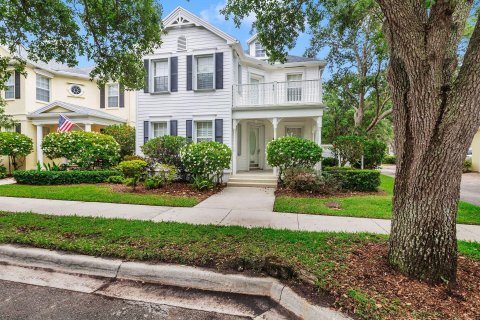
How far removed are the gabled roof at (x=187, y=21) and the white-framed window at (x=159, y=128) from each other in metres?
4.75

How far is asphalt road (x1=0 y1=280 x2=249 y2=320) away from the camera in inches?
100.0

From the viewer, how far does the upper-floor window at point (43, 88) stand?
15.7 metres

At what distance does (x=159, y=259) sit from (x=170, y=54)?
11334mm

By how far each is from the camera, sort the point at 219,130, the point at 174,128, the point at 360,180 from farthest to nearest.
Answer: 1. the point at 174,128
2. the point at 219,130
3. the point at 360,180

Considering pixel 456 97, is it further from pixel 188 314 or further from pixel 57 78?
pixel 57 78

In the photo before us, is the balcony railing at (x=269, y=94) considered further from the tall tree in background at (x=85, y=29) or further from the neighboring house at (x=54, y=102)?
the neighboring house at (x=54, y=102)

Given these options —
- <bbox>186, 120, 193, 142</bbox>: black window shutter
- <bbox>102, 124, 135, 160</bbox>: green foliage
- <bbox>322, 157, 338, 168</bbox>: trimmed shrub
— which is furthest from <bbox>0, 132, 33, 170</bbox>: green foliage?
<bbox>322, 157, 338, 168</bbox>: trimmed shrub

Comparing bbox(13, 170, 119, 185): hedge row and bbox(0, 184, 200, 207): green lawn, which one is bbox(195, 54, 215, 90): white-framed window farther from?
bbox(0, 184, 200, 207): green lawn

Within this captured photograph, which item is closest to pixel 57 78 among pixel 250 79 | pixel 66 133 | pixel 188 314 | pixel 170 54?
pixel 66 133

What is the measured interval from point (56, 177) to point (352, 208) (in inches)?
445

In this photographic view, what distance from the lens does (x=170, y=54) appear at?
1239 cm

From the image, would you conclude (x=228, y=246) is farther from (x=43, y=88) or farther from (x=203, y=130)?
(x=43, y=88)

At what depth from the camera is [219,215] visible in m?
6.07

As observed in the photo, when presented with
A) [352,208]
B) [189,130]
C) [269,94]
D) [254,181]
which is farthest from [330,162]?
[352,208]
